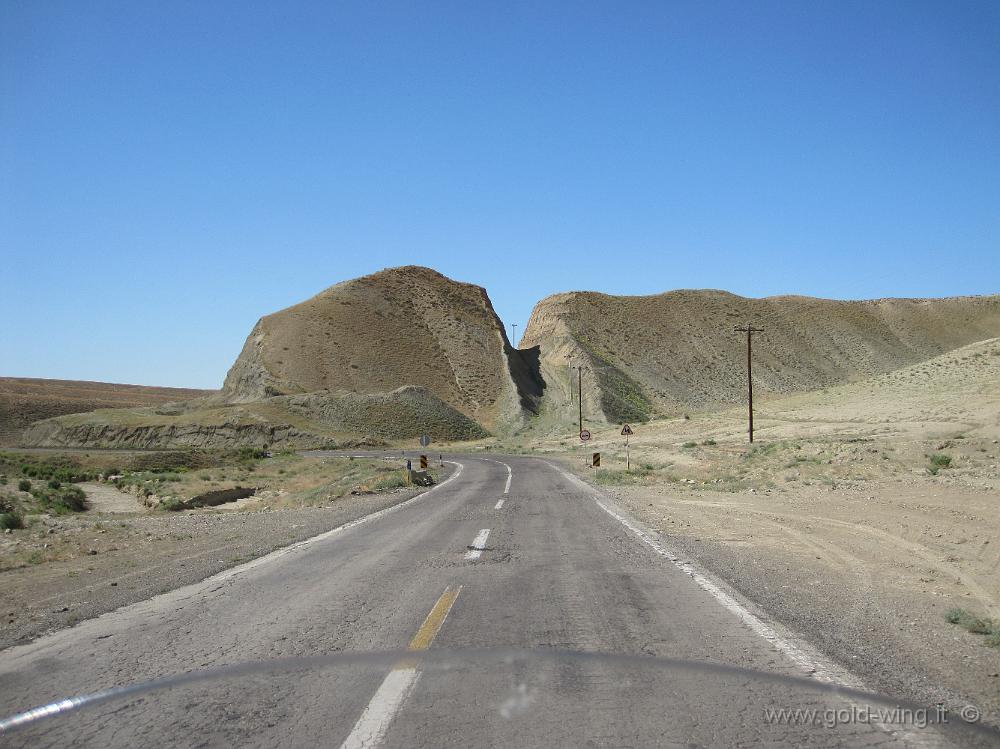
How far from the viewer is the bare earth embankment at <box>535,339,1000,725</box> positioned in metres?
5.78

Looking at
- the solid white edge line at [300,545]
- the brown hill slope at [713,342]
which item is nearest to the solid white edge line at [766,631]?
the solid white edge line at [300,545]

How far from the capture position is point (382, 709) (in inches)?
177

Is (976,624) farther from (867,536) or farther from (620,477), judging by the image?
(620,477)

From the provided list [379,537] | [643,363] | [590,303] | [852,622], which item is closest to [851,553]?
[852,622]

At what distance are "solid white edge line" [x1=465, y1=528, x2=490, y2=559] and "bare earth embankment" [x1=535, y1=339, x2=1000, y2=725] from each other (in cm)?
307

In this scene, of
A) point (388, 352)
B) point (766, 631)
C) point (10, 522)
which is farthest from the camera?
point (388, 352)

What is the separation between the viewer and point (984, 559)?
378 inches

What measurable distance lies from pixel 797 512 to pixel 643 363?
93.9m

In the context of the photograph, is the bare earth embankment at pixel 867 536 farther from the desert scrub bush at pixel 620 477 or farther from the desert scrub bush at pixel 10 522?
the desert scrub bush at pixel 10 522

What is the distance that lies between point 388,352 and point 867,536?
94.0m

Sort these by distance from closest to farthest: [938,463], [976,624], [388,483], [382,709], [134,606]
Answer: [382,709] < [976,624] < [134,606] < [938,463] < [388,483]

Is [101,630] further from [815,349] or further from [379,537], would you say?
[815,349]

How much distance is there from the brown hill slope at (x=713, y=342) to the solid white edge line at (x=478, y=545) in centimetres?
7361

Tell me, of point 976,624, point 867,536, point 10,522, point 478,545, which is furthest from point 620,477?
point 976,624
